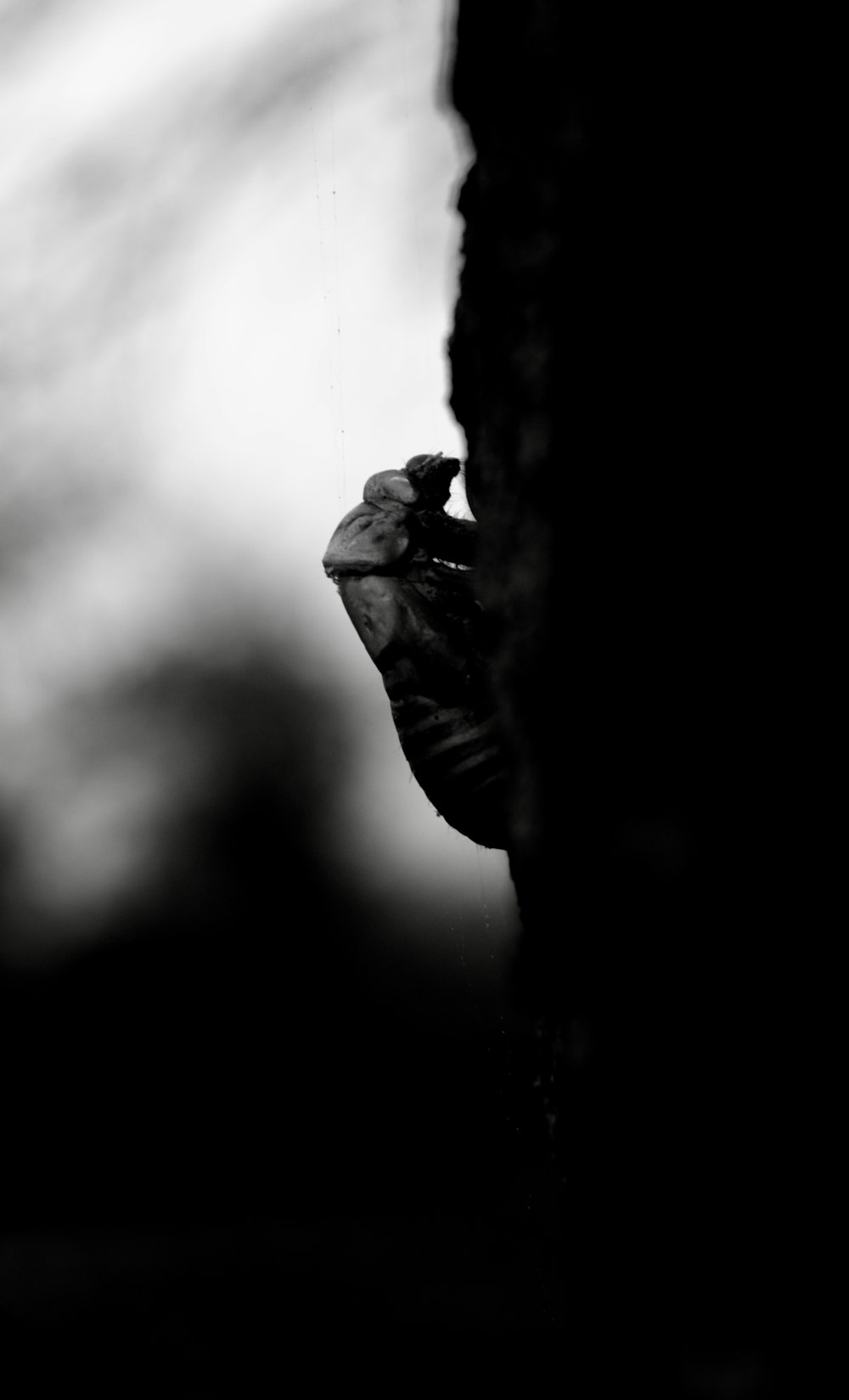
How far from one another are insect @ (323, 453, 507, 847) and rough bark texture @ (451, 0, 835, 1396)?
64 centimetres

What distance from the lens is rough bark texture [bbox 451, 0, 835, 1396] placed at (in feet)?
1.79

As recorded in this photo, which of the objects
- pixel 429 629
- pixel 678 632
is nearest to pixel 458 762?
pixel 429 629

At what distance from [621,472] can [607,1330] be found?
0.39 m

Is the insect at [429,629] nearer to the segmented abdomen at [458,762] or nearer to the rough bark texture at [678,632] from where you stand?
the segmented abdomen at [458,762]

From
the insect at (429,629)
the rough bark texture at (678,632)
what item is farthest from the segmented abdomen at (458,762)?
the rough bark texture at (678,632)

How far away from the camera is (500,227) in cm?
69

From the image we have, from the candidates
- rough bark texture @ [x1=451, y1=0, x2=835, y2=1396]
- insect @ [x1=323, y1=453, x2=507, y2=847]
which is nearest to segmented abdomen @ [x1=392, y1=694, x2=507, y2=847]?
insect @ [x1=323, y1=453, x2=507, y2=847]

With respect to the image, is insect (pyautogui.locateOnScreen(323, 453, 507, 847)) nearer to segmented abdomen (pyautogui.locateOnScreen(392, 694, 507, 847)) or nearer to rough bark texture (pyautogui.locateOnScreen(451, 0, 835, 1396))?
segmented abdomen (pyautogui.locateOnScreen(392, 694, 507, 847))

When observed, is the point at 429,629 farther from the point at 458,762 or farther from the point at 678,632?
the point at 678,632

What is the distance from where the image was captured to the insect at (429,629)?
127 centimetres

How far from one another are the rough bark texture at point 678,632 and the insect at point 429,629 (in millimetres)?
637

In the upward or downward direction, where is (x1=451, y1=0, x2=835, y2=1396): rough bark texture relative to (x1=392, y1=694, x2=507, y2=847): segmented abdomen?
downward

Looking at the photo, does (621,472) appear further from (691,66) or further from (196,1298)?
(196,1298)

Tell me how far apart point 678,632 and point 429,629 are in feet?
2.45
